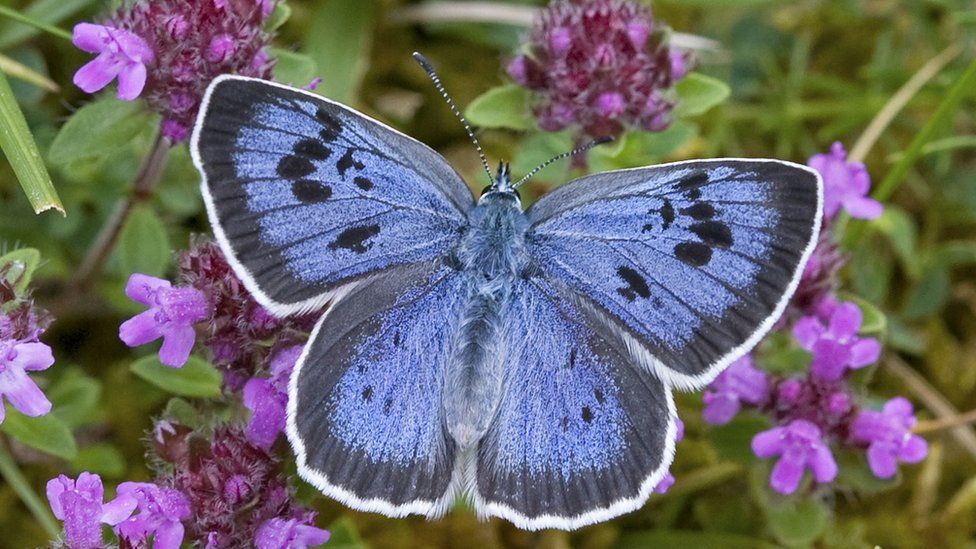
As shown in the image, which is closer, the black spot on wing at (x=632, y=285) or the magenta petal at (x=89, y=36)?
the black spot on wing at (x=632, y=285)

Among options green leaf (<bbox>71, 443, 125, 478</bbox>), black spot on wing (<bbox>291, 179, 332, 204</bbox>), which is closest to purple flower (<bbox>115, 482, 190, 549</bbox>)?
black spot on wing (<bbox>291, 179, 332, 204</bbox>)

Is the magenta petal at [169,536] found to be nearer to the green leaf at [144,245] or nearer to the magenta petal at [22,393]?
the magenta petal at [22,393]

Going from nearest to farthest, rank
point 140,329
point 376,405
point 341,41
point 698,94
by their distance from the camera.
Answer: point 376,405 → point 140,329 → point 698,94 → point 341,41

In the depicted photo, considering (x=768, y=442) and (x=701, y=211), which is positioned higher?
(x=701, y=211)

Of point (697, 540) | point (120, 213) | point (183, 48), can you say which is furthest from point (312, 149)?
point (697, 540)

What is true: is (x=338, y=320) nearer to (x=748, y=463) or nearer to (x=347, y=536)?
(x=347, y=536)

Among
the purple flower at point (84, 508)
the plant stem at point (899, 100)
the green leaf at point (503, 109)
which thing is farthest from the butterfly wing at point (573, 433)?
the plant stem at point (899, 100)

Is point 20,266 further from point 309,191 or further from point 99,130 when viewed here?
point 309,191

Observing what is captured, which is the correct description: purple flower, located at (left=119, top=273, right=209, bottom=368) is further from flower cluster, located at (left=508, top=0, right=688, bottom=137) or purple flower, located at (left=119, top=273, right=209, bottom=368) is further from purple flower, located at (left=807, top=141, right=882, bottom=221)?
purple flower, located at (left=807, top=141, right=882, bottom=221)
